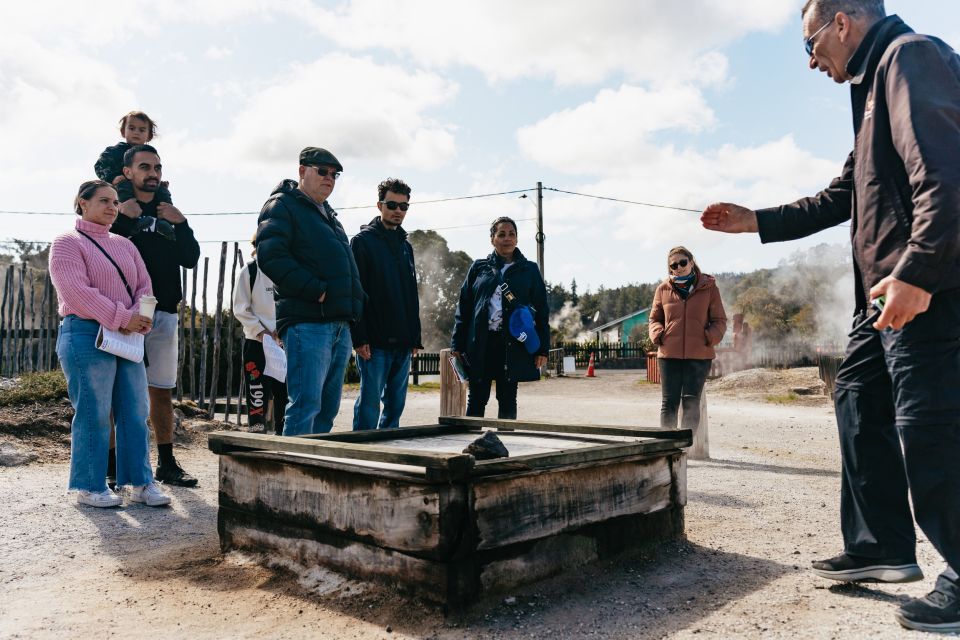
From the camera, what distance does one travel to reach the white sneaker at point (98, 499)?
4.66 metres

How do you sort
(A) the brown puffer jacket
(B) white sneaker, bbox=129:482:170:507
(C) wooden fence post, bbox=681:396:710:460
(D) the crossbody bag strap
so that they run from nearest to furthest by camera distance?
(D) the crossbody bag strap
(B) white sneaker, bbox=129:482:170:507
(A) the brown puffer jacket
(C) wooden fence post, bbox=681:396:710:460

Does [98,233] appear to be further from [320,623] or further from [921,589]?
[921,589]

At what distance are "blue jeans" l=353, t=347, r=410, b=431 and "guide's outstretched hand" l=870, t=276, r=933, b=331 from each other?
11.1 ft

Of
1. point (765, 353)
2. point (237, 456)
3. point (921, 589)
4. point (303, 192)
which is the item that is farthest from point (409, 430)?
point (765, 353)

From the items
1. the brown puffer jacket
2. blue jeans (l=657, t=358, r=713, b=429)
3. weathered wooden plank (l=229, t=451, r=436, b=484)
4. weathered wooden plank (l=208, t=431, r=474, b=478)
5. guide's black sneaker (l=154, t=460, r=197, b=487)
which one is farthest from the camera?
blue jeans (l=657, t=358, r=713, b=429)

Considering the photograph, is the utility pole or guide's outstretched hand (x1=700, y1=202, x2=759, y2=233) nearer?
guide's outstretched hand (x1=700, y1=202, x2=759, y2=233)

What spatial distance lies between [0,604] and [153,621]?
2.48 feet

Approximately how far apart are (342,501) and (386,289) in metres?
2.53

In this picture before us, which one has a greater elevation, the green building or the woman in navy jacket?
the green building

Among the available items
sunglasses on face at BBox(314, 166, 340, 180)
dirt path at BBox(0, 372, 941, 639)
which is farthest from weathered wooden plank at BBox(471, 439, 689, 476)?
sunglasses on face at BBox(314, 166, 340, 180)

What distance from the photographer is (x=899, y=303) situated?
2438 mm

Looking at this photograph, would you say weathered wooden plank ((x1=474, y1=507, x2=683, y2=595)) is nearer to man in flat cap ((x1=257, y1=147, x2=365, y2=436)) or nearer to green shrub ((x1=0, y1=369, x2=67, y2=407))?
man in flat cap ((x1=257, y1=147, x2=365, y2=436))

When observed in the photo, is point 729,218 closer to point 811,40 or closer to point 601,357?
point 811,40

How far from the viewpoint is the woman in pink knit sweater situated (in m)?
4.51
